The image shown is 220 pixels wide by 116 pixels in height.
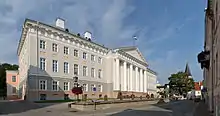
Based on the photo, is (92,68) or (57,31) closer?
(57,31)

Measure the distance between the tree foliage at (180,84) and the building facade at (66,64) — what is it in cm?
2951

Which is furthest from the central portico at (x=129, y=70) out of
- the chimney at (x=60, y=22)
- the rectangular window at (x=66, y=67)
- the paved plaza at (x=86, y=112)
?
the paved plaza at (x=86, y=112)

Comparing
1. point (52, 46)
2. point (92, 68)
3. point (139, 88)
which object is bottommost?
point (139, 88)

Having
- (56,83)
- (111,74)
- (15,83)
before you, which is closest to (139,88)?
(111,74)

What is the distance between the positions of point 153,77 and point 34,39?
7722 cm

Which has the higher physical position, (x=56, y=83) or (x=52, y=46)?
(x=52, y=46)

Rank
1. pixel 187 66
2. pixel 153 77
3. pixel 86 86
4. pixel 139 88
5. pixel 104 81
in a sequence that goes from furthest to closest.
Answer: pixel 187 66 → pixel 153 77 → pixel 139 88 → pixel 104 81 → pixel 86 86

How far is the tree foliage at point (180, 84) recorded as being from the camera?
108 metres

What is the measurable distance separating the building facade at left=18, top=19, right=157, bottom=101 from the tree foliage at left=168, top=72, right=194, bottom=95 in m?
29.5

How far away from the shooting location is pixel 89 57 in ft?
204

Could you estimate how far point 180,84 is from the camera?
107 meters

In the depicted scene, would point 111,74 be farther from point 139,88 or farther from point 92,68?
point 139,88

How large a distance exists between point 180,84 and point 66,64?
6386cm

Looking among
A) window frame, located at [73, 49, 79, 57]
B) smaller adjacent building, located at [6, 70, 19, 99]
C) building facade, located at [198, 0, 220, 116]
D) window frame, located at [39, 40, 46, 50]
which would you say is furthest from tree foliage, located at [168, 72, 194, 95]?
building facade, located at [198, 0, 220, 116]
